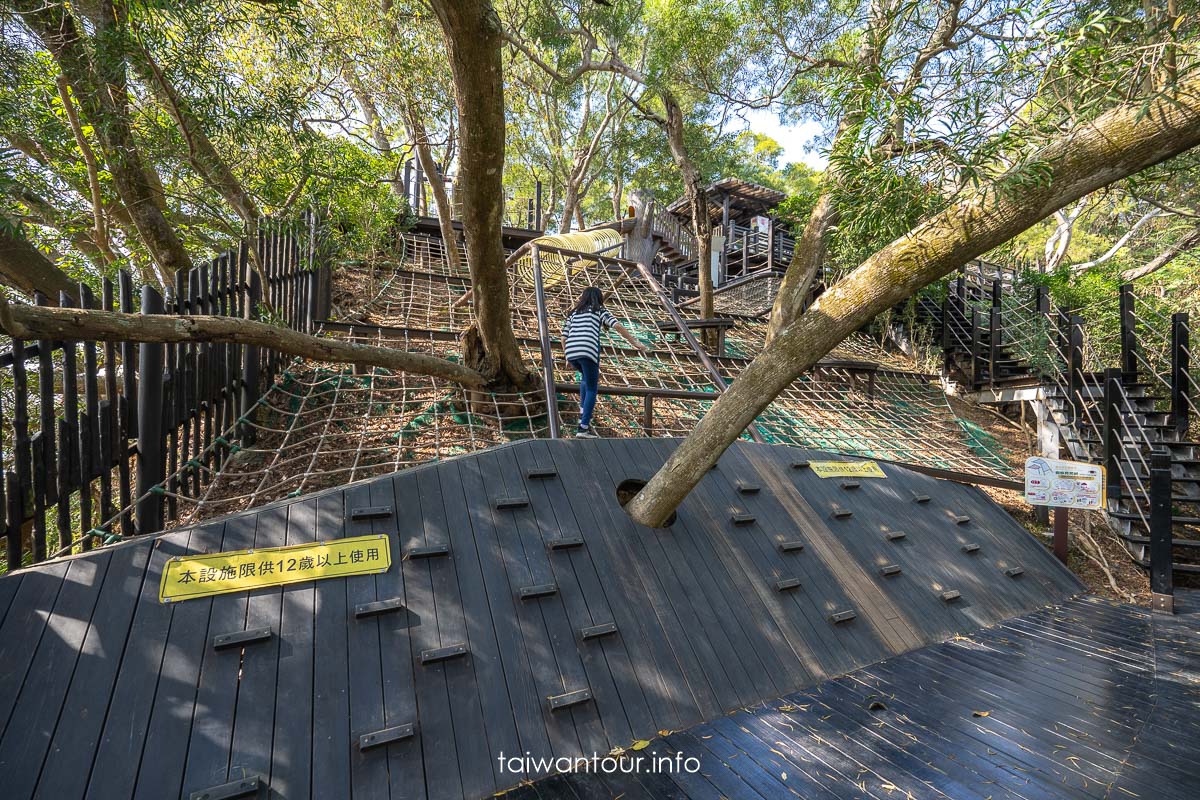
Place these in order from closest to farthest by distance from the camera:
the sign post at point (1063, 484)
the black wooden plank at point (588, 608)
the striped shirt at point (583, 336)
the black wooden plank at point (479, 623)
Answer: the black wooden plank at point (479, 623), the black wooden plank at point (588, 608), the sign post at point (1063, 484), the striped shirt at point (583, 336)

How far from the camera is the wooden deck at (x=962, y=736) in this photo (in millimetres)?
1596

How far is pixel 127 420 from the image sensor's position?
2.21m

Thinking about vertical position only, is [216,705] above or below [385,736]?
above

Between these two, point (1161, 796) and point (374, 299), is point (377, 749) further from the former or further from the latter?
point (374, 299)

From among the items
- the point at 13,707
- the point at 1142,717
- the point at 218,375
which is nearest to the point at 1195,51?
the point at 1142,717

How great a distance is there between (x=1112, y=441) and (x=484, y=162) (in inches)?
207

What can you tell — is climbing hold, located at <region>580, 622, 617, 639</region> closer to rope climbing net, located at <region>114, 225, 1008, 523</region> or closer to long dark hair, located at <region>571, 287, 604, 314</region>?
rope climbing net, located at <region>114, 225, 1008, 523</region>

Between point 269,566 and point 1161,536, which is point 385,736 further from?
point 1161,536

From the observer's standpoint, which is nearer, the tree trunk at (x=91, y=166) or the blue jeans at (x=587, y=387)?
the tree trunk at (x=91, y=166)

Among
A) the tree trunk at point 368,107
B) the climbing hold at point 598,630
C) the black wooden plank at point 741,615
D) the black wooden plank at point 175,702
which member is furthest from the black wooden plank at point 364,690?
the tree trunk at point 368,107

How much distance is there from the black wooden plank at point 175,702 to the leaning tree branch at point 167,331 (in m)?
0.79

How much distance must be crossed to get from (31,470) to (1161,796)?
3657 millimetres

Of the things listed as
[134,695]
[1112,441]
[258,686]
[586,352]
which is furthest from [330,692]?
[1112,441]

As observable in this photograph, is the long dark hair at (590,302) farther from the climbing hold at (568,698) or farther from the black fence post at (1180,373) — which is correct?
the black fence post at (1180,373)
